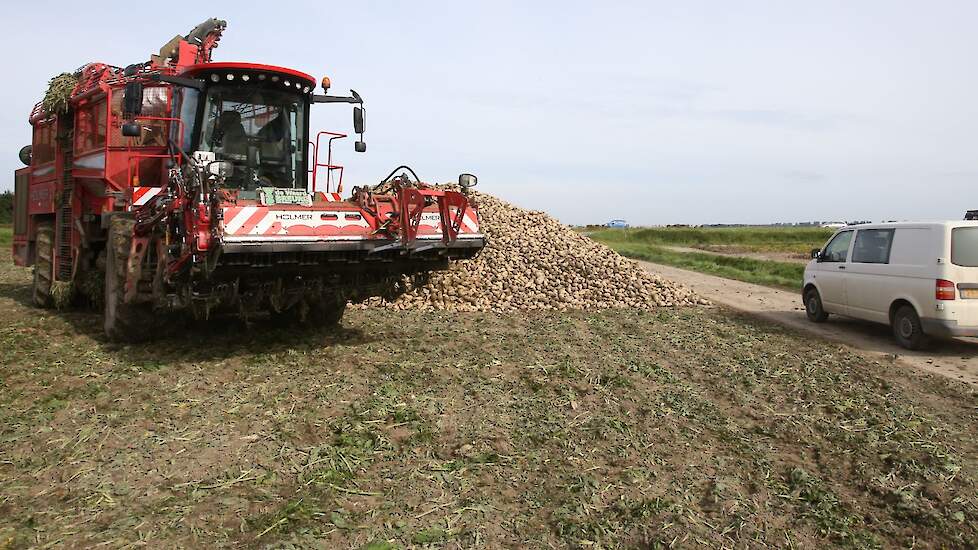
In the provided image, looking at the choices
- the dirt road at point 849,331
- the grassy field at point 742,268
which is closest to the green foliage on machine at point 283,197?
the dirt road at point 849,331

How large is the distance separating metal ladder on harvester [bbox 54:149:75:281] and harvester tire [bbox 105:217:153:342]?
2.52 metres

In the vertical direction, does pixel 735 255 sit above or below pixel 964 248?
below

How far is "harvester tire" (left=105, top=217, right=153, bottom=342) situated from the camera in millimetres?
7543

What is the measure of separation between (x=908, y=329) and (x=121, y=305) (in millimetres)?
9956

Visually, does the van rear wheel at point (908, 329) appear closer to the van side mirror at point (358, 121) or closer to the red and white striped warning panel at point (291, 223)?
the red and white striped warning panel at point (291, 223)

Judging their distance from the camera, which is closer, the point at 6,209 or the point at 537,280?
the point at 537,280

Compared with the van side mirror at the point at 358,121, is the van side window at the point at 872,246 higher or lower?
lower

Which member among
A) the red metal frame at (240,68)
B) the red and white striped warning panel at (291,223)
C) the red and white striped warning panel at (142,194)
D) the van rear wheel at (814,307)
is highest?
the red metal frame at (240,68)

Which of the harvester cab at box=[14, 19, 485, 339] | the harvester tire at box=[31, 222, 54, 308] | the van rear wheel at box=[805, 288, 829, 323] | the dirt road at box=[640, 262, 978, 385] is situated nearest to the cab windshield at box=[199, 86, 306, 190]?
the harvester cab at box=[14, 19, 485, 339]

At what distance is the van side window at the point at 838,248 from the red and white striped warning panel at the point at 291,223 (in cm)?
799

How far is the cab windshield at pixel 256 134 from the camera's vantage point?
7.79m

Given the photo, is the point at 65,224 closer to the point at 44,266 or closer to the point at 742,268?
the point at 44,266

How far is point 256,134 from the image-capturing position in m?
8.02

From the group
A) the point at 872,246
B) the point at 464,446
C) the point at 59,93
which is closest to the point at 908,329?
the point at 872,246
